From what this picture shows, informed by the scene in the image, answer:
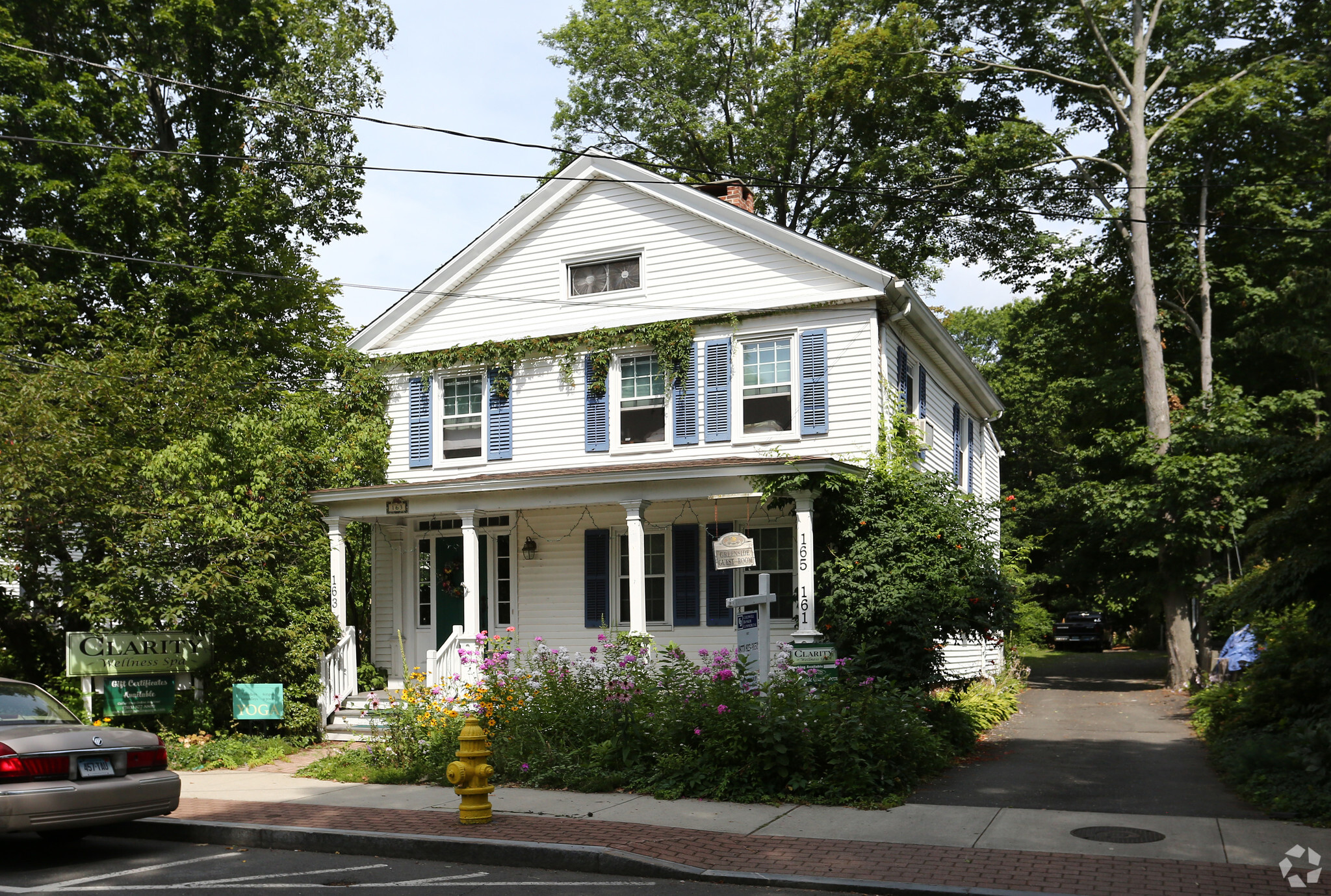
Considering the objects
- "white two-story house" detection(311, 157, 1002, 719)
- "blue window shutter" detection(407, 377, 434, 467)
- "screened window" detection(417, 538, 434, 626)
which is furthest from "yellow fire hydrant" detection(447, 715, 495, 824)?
"blue window shutter" detection(407, 377, 434, 467)

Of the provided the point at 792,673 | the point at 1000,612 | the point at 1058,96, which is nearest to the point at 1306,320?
the point at 1058,96

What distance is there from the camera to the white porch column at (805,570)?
14.7 metres

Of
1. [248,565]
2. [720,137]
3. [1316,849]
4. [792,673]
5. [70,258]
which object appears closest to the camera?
[1316,849]

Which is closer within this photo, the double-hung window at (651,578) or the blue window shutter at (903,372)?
the blue window shutter at (903,372)

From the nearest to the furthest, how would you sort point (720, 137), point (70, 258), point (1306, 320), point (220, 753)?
point (220, 753)
point (1306, 320)
point (70, 258)
point (720, 137)

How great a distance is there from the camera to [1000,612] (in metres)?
14.5

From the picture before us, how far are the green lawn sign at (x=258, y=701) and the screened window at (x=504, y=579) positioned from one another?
436cm

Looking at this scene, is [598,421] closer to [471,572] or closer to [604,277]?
[604,277]

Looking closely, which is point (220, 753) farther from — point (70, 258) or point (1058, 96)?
point (1058, 96)

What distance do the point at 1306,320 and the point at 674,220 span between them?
15.1 m

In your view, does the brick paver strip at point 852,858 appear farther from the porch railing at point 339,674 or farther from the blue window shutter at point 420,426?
the blue window shutter at point 420,426

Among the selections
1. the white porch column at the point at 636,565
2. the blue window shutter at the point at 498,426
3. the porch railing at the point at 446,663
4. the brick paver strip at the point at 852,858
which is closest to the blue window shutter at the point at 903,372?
the white porch column at the point at 636,565

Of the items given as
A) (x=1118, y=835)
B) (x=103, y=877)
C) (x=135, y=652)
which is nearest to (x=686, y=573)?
(x=135, y=652)

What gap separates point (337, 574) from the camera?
56.4ft
